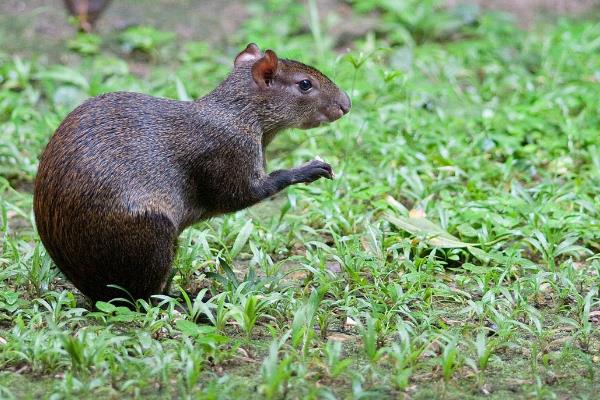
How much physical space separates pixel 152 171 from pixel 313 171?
923 millimetres

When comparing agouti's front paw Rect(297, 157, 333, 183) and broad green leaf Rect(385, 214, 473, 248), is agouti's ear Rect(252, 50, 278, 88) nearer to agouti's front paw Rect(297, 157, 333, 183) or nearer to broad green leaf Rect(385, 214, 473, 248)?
agouti's front paw Rect(297, 157, 333, 183)

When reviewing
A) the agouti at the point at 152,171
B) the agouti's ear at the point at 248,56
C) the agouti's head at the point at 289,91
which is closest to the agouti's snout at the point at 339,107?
the agouti's head at the point at 289,91

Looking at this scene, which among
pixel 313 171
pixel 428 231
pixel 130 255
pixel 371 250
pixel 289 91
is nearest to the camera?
pixel 130 255

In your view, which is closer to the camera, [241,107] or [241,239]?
[241,107]

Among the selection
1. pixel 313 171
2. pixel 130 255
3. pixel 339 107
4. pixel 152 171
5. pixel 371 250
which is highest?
pixel 339 107

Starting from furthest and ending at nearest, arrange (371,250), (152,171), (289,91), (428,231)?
(428,231) < (371,250) < (289,91) < (152,171)

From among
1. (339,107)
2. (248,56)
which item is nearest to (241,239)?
(339,107)

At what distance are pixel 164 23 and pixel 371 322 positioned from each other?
6.29m

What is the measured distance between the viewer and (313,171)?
536 cm

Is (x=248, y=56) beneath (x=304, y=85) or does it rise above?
above

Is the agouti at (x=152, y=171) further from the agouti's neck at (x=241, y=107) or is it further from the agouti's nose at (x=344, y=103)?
the agouti's nose at (x=344, y=103)

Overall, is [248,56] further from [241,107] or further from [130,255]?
[130,255]

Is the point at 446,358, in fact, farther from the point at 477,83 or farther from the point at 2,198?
the point at 477,83

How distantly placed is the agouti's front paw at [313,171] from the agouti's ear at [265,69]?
1.69 ft
